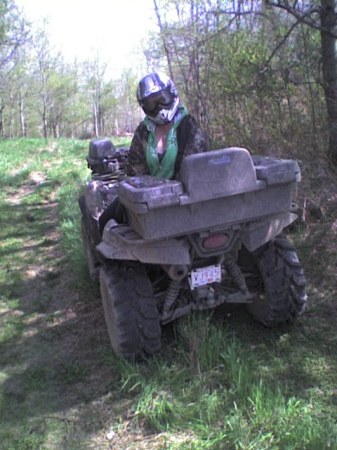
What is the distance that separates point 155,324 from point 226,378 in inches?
23.7

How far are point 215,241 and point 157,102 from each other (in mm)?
1135

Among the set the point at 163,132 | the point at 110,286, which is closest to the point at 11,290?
the point at 110,286

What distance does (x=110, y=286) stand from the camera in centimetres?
360

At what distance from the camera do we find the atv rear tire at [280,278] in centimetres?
373

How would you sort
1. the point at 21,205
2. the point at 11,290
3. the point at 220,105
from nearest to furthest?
the point at 11,290, the point at 220,105, the point at 21,205

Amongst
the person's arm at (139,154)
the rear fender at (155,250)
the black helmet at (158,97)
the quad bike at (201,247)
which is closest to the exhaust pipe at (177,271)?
the quad bike at (201,247)

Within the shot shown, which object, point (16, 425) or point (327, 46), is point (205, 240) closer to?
point (16, 425)

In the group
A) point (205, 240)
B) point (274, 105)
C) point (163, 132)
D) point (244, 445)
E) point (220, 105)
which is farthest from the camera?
point (220, 105)

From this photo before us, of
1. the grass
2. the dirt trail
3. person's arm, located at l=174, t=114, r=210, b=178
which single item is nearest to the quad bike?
the grass

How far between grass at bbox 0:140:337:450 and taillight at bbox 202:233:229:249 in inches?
25.1

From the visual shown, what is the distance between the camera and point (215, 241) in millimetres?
3436

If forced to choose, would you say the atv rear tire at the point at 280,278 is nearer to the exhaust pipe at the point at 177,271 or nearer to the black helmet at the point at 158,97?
the exhaust pipe at the point at 177,271

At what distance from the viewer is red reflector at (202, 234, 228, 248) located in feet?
11.2

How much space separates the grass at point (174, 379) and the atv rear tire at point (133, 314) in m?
0.13
